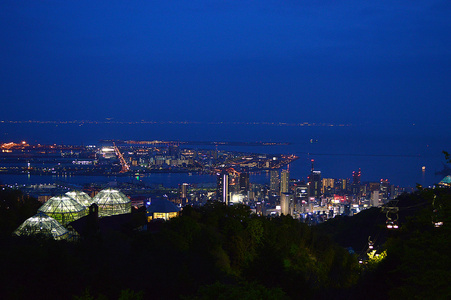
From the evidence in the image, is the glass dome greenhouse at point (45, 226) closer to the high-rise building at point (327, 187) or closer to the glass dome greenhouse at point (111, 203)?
the glass dome greenhouse at point (111, 203)

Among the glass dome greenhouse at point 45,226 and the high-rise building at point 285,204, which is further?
the high-rise building at point 285,204

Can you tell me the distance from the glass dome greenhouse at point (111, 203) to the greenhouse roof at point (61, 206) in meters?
1.31

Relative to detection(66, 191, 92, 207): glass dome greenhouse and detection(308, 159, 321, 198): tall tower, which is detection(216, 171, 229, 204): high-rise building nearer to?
detection(308, 159, 321, 198): tall tower

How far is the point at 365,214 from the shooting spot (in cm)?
2367

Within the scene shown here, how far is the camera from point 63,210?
14.9m

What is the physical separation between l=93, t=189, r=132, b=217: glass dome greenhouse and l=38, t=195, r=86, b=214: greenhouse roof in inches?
A: 51.4

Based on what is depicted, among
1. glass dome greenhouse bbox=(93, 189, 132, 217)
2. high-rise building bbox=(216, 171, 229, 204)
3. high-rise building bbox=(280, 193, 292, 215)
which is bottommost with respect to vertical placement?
high-rise building bbox=(280, 193, 292, 215)

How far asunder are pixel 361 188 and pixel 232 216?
104 ft

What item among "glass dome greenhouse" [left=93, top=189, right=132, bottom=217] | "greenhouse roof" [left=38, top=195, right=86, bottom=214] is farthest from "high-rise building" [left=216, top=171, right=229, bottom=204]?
"greenhouse roof" [left=38, top=195, right=86, bottom=214]

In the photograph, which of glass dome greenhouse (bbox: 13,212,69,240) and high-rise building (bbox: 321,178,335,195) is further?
high-rise building (bbox: 321,178,335,195)

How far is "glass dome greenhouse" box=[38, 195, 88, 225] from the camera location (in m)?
14.7

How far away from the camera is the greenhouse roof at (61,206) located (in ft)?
48.5

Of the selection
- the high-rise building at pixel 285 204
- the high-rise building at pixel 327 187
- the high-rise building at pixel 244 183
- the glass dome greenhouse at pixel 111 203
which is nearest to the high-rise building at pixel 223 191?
the high-rise building at pixel 244 183

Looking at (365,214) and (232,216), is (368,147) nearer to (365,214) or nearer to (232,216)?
(365,214)
